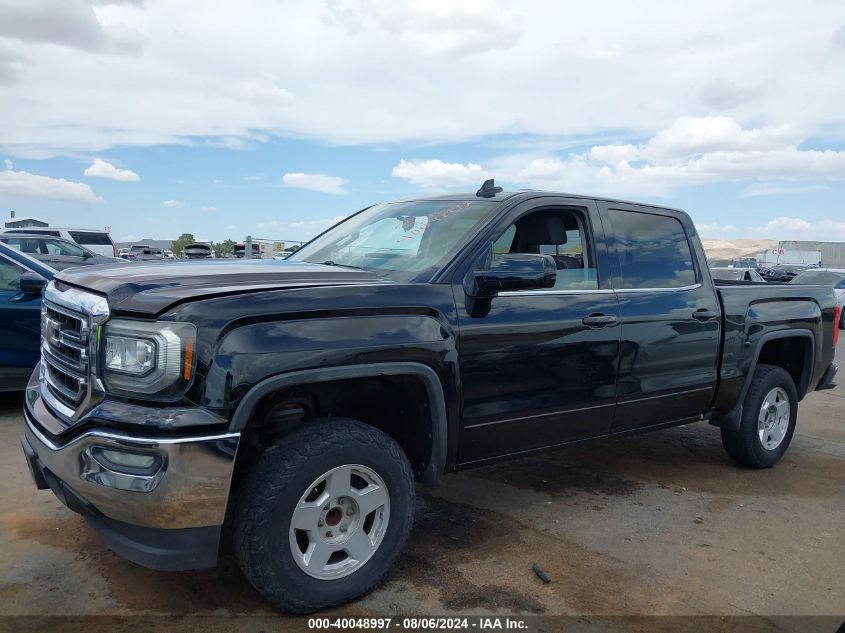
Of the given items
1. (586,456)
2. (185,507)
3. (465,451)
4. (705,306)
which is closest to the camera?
(185,507)

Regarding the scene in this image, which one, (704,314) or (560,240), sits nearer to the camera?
(560,240)

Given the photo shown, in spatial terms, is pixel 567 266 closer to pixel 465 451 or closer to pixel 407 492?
pixel 465 451

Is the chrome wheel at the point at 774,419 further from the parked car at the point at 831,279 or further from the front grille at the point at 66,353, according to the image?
Result: the parked car at the point at 831,279

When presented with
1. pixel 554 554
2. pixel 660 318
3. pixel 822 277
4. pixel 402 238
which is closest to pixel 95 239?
pixel 822 277

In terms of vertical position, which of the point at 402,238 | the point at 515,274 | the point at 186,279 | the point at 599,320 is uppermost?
the point at 402,238

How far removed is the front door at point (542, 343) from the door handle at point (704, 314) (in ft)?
2.70

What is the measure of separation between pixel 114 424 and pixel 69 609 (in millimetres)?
1013

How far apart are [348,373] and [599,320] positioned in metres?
1.68

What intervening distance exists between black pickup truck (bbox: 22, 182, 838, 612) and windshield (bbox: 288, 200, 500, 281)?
0.02 m

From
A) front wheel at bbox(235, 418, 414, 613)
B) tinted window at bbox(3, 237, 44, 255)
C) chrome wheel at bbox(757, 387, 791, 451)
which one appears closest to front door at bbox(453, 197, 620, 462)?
front wheel at bbox(235, 418, 414, 613)

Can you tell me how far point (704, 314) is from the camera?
469 cm

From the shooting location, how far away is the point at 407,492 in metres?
3.24

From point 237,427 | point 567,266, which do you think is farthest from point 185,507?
point 567,266

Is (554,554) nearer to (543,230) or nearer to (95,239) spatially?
(543,230)
